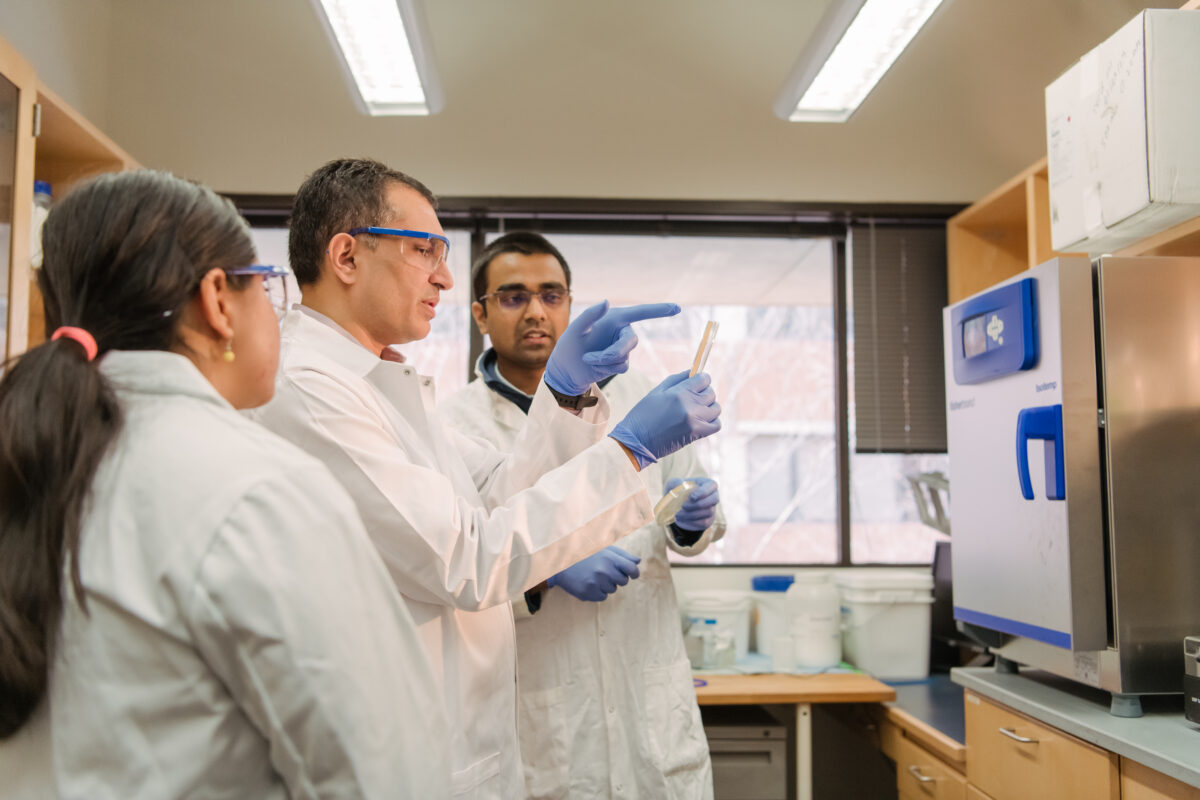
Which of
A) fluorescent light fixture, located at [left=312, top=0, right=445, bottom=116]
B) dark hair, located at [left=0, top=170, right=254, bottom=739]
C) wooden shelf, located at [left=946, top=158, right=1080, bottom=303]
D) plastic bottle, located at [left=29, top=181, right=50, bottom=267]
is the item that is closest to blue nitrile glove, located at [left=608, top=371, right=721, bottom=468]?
dark hair, located at [left=0, top=170, right=254, bottom=739]

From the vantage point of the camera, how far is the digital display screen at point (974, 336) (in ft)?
6.23

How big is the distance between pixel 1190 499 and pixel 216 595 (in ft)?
5.35

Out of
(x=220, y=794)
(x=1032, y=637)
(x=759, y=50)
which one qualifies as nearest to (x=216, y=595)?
(x=220, y=794)

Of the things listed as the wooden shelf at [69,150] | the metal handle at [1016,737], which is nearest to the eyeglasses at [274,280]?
the metal handle at [1016,737]

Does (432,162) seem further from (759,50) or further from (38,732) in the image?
(38,732)

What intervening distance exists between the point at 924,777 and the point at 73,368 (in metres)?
2.20

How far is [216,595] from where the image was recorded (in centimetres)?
65

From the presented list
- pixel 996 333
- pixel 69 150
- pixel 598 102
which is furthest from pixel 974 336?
pixel 69 150

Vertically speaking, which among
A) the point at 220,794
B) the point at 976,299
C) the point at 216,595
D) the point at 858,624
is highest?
the point at 976,299

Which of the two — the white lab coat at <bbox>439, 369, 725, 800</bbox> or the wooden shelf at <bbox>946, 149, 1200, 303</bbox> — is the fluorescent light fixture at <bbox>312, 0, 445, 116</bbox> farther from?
the wooden shelf at <bbox>946, 149, 1200, 303</bbox>

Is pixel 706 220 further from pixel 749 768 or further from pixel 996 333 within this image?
pixel 749 768

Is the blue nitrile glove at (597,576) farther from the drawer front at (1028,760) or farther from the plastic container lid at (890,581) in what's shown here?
the plastic container lid at (890,581)

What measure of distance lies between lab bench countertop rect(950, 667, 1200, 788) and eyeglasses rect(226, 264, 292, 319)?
4.37ft

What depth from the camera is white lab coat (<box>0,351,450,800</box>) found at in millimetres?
652
